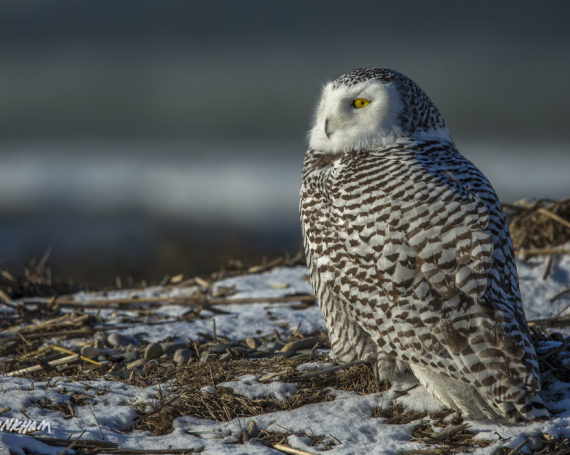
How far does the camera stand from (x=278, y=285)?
6.48 metres

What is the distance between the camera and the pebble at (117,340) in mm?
4949

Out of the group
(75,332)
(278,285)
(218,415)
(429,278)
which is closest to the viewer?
(429,278)

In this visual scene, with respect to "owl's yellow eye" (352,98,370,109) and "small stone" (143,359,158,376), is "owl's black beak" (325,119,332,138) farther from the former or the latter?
"small stone" (143,359,158,376)

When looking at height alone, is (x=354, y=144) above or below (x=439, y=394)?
above

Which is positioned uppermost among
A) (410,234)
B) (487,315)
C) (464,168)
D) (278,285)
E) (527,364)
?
(464,168)

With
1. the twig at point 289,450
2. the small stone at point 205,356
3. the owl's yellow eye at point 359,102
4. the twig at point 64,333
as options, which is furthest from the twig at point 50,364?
the owl's yellow eye at point 359,102

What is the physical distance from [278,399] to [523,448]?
4.08 ft

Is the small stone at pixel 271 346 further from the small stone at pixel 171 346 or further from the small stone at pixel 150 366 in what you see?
the small stone at pixel 150 366

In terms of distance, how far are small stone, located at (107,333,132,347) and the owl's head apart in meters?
2.09

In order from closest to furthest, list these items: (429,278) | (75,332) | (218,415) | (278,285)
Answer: (429,278) < (218,415) < (75,332) < (278,285)

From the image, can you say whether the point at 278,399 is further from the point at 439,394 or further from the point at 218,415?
the point at 439,394

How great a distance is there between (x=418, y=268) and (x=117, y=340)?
2.62m

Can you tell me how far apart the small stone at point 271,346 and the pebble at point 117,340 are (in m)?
1.01

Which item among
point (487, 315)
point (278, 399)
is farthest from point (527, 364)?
point (278, 399)
